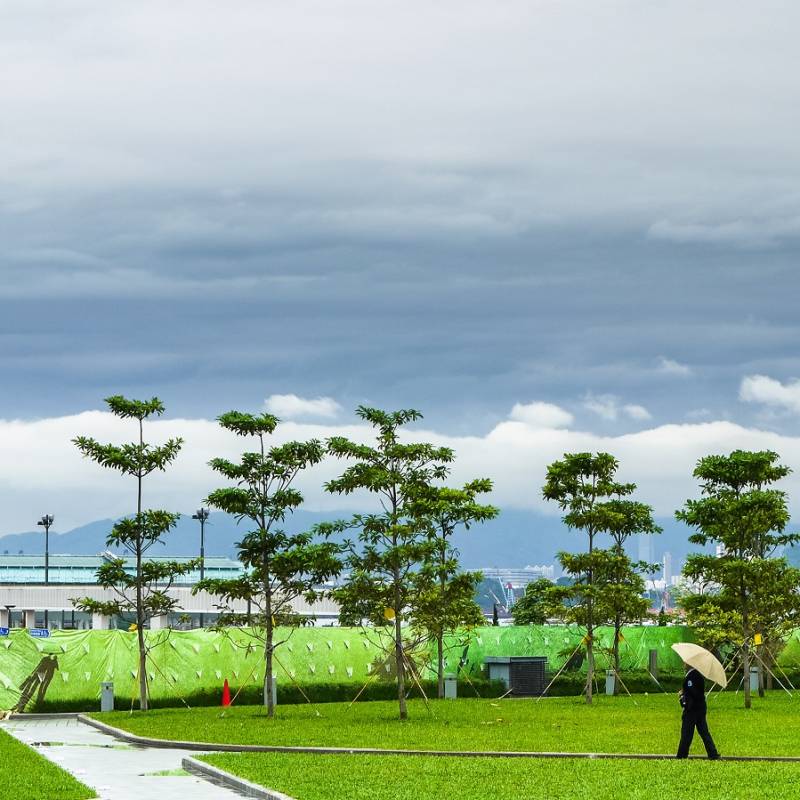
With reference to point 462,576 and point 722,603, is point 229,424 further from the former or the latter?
point 722,603

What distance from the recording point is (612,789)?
19.0 m

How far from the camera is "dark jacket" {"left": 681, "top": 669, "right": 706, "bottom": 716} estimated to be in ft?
74.7

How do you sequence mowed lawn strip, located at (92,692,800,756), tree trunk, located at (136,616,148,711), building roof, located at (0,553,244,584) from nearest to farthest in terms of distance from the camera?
1. mowed lawn strip, located at (92,692,800,756)
2. tree trunk, located at (136,616,148,711)
3. building roof, located at (0,553,244,584)

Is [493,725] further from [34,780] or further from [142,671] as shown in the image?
[34,780]

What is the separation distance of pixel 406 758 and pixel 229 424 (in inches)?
590

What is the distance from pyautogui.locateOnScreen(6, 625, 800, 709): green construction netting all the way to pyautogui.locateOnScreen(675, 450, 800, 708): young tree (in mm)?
6187

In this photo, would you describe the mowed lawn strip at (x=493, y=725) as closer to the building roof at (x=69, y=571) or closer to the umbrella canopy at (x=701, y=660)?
the umbrella canopy at (x=701, y=660)

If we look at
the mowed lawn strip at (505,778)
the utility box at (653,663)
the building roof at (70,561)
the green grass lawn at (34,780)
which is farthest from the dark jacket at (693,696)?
the building roof at (70,561)

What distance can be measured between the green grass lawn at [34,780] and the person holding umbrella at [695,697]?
381 inches

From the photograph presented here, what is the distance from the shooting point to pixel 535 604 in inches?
2527

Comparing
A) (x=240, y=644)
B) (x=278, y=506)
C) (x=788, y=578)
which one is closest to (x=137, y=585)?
(x=278, y=506)

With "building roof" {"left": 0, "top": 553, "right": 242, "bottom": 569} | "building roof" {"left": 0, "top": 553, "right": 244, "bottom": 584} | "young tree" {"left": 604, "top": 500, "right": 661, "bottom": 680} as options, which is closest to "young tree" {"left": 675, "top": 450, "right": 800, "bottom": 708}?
"young tree" {"left": 604, "top": 500, "right": 661, "bottom": 680}

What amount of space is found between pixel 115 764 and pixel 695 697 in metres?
10.4

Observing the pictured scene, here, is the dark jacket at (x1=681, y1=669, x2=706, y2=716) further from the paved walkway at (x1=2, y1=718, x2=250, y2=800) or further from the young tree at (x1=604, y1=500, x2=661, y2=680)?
the young tree at (x1=604, y1=500, x2=661, y2=680)
